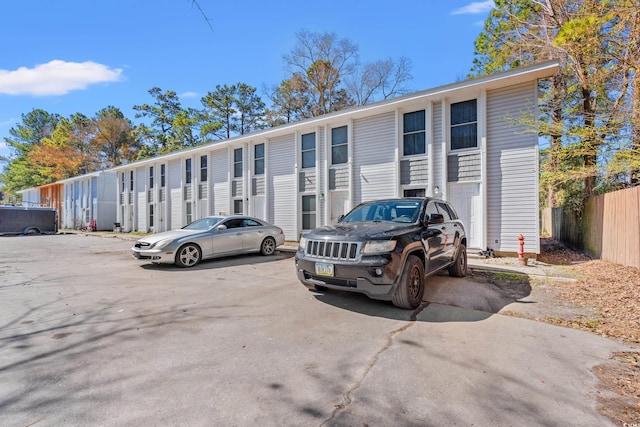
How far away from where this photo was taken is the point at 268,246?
1049 cm

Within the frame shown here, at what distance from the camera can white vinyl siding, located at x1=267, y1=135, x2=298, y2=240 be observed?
1516cm

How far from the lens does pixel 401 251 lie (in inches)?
178

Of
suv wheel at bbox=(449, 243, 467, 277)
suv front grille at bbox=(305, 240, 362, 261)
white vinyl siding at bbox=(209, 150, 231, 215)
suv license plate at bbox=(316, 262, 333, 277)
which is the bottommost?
suv wheel at bbox=(449, 243, 467, 277)

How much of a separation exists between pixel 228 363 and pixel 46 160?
51934 millimetres

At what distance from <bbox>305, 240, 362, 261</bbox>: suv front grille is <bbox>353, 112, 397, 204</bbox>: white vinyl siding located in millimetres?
7552

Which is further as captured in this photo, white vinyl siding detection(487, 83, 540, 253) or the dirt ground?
white vinyl siding detection(487, 83, 540, 253)

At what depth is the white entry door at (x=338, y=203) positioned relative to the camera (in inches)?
528

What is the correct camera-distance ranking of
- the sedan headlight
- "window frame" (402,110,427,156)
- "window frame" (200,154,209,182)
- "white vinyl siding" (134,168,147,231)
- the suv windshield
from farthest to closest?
"white vinyl siding" (134,168,147,231), "window frame" (200,154,209,182), "window frame" (402,110,427,156), the sedan headlight, the suv windshield

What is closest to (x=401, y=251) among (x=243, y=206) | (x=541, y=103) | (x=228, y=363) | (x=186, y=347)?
(x=228, y=363)

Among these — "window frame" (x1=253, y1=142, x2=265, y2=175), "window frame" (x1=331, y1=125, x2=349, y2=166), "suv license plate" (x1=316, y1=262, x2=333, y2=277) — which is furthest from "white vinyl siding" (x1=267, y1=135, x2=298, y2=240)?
"suv license plate" (x1=316, y1=262, x2=333, y2=277)

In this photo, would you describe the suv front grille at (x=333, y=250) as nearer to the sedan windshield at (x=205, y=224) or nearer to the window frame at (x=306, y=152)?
the sedan windshield at (x=205, y=224)

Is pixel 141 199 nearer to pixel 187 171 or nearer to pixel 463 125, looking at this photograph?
pixel 187 171

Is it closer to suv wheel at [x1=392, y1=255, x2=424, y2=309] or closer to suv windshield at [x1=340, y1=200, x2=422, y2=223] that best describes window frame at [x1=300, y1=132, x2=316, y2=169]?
suv windshield at [x1=340, y1=200, x2=422, y2=223]

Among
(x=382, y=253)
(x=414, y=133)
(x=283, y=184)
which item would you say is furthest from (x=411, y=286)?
(x=283, y=184)
